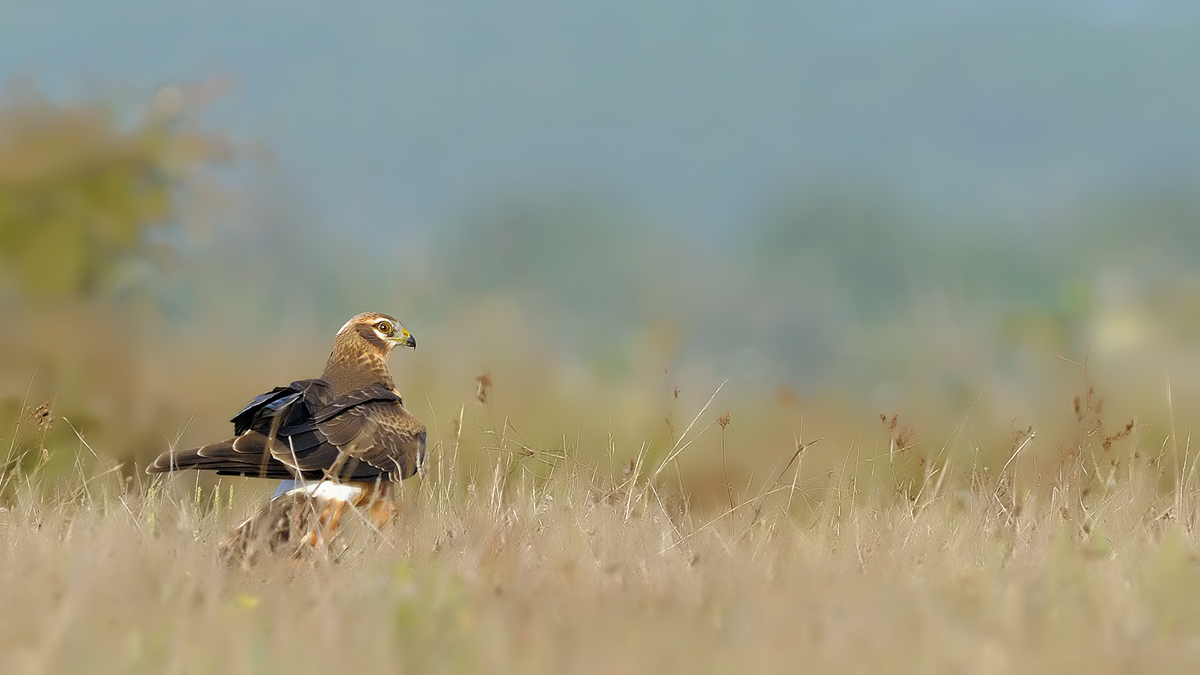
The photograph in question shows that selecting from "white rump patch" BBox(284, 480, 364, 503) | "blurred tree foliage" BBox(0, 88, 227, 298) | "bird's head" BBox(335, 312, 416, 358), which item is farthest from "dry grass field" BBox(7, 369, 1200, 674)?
"blurred tree foliage" BBox(0, 88, 227, 298)

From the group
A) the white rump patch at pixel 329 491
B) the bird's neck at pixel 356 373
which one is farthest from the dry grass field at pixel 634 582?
the bird's neck at pixel 356 373

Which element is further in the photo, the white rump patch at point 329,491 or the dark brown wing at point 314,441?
the white rump patch at point 329,491

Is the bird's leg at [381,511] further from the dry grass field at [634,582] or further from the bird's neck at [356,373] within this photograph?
the bird's neck at [356,373]

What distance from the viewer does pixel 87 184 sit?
10.5 metres

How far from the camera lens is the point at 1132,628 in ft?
13.5

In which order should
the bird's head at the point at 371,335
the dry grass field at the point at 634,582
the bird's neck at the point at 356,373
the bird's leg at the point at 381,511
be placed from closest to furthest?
the dry grass field at the point at 634,582, the bird's leg at the point at 381,511, the bird's neck at the point at 356,373, the bird's head at the point at 371,335

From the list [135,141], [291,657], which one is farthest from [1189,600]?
[135,141]

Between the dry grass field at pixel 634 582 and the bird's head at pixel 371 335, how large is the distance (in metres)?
0.71

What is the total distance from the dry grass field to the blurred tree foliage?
12.4 ft

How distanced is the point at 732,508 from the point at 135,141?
6338mm

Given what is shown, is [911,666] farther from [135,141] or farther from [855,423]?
[135,141]

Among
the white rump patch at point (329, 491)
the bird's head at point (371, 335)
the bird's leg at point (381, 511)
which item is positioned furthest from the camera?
the bird's head at point (371, 335)

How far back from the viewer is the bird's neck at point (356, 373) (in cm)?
676

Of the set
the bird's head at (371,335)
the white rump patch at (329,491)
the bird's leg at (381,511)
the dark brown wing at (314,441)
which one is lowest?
the bird's leg at (381,511)
